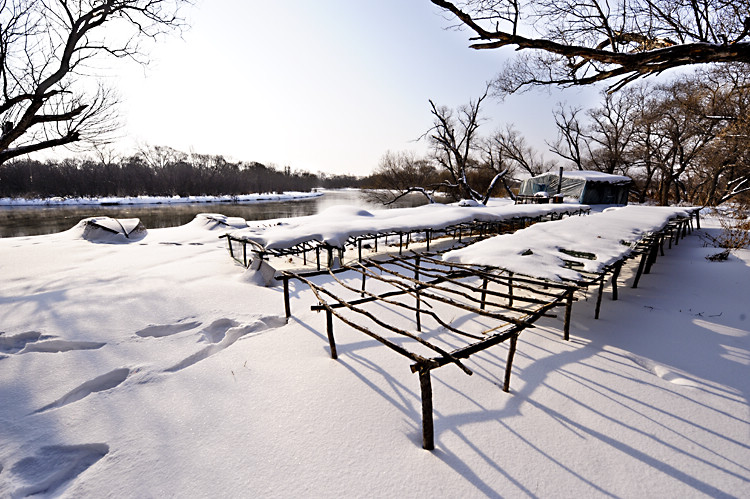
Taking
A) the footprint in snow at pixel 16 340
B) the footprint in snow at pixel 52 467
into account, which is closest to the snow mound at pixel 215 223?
the footprint in snow at pixel 16 340

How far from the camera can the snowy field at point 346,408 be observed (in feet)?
6.84

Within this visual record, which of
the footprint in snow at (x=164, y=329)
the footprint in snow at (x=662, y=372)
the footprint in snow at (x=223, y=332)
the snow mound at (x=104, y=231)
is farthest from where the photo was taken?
the snow mound at (x=104, y=231)

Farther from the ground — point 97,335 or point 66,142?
point 66,142

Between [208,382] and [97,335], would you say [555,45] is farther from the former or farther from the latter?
[97,335]

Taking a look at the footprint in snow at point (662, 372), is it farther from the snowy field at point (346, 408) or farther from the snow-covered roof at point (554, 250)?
the snow-covered roof at point (554, 250)

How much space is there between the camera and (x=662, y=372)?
3328mm

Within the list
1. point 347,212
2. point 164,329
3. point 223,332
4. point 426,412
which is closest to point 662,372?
point 426,412

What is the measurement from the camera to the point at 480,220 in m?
11.9

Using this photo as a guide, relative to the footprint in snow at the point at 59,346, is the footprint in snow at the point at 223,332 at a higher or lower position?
lower

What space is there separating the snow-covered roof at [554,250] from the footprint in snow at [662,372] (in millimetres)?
1167

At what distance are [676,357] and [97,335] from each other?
7.73 m

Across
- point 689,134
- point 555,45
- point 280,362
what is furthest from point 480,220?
point 689,134

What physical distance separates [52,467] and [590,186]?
3402cm

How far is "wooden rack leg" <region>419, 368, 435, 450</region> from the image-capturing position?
2064 mm
